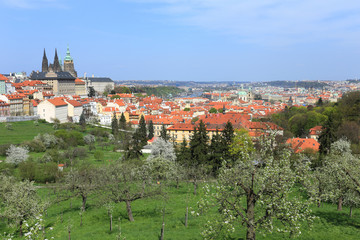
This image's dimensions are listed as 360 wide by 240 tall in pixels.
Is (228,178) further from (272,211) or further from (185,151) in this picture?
(185,151)

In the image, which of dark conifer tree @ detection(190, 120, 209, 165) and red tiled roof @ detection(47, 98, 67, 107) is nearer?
dark conifer tree @ detection(190, 120, 209, 165)

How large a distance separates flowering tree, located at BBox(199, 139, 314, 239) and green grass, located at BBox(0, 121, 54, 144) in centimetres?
6530

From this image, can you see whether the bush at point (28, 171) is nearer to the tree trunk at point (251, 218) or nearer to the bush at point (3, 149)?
the bush at point (3, 149)

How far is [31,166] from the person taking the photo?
1714 inches

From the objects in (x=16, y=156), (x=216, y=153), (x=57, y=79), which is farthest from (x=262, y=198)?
(x=57, y=79)

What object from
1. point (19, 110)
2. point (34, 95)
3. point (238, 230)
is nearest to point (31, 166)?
point (238, 230)

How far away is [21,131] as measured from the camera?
262 ft

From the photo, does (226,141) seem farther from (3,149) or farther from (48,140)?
(3,149)

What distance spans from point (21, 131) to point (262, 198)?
7992 cm

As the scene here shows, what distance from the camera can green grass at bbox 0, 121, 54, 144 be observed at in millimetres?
70369

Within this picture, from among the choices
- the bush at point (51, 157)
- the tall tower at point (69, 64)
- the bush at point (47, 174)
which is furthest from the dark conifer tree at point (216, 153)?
the tall tower at point (69, 64)

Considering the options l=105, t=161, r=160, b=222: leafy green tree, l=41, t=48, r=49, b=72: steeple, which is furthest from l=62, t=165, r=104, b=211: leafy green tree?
l=41, t=48, r=49, b=72: steeple

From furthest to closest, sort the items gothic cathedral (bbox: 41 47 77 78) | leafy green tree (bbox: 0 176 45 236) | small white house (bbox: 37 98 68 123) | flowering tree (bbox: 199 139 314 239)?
gothic cathedral (bbox: 41 47 77 78), small white house (bbox: 37 98 68 123), leafy green tree (bbox: 0 176 45 236), flowering tree (bbox: 199 139 314 239)

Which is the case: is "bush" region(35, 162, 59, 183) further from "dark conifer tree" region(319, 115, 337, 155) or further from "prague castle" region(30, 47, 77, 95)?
"prague castle" region(30, 47, 77, 95)
